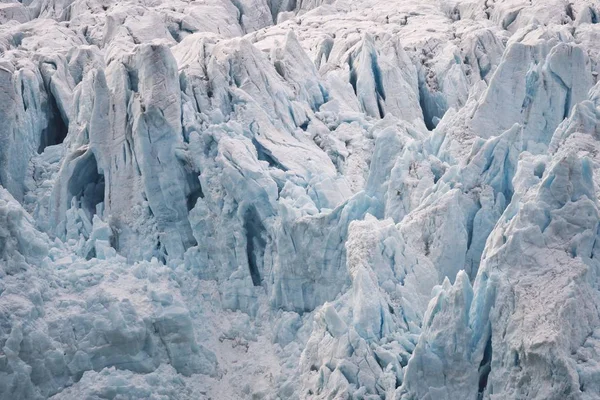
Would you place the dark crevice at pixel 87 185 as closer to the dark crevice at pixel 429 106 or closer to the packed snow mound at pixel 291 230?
the packed snow mound at pixel 291 230

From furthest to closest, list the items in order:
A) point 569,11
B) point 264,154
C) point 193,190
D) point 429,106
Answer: point 569,11 → point 429,106 → point 264,154 → point 193,190

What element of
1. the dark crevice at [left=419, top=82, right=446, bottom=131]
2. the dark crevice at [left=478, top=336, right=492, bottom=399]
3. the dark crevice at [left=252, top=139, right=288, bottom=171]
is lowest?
the dark crevice at [left=419, top=82, right=446, bottom=131]

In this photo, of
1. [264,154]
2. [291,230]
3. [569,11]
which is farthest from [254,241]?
[569,11]

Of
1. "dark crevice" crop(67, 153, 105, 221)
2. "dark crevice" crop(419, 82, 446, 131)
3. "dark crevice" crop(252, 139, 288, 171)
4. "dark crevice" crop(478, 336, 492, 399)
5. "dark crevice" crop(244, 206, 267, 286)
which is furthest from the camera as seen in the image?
"dark crevice" crop(419, 82, 446, 131)

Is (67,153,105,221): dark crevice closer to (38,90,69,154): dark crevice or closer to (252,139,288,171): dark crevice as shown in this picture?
(252,139,288,171): dark crevice

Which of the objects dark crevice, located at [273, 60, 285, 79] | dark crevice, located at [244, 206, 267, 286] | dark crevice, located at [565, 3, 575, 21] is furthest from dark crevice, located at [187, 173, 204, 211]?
dark crevice, located at [565, 3, 575, 21]

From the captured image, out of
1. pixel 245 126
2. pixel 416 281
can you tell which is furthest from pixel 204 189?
pixel 416 281

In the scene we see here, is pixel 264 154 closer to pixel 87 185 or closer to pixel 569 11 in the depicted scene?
pixel 87 185
